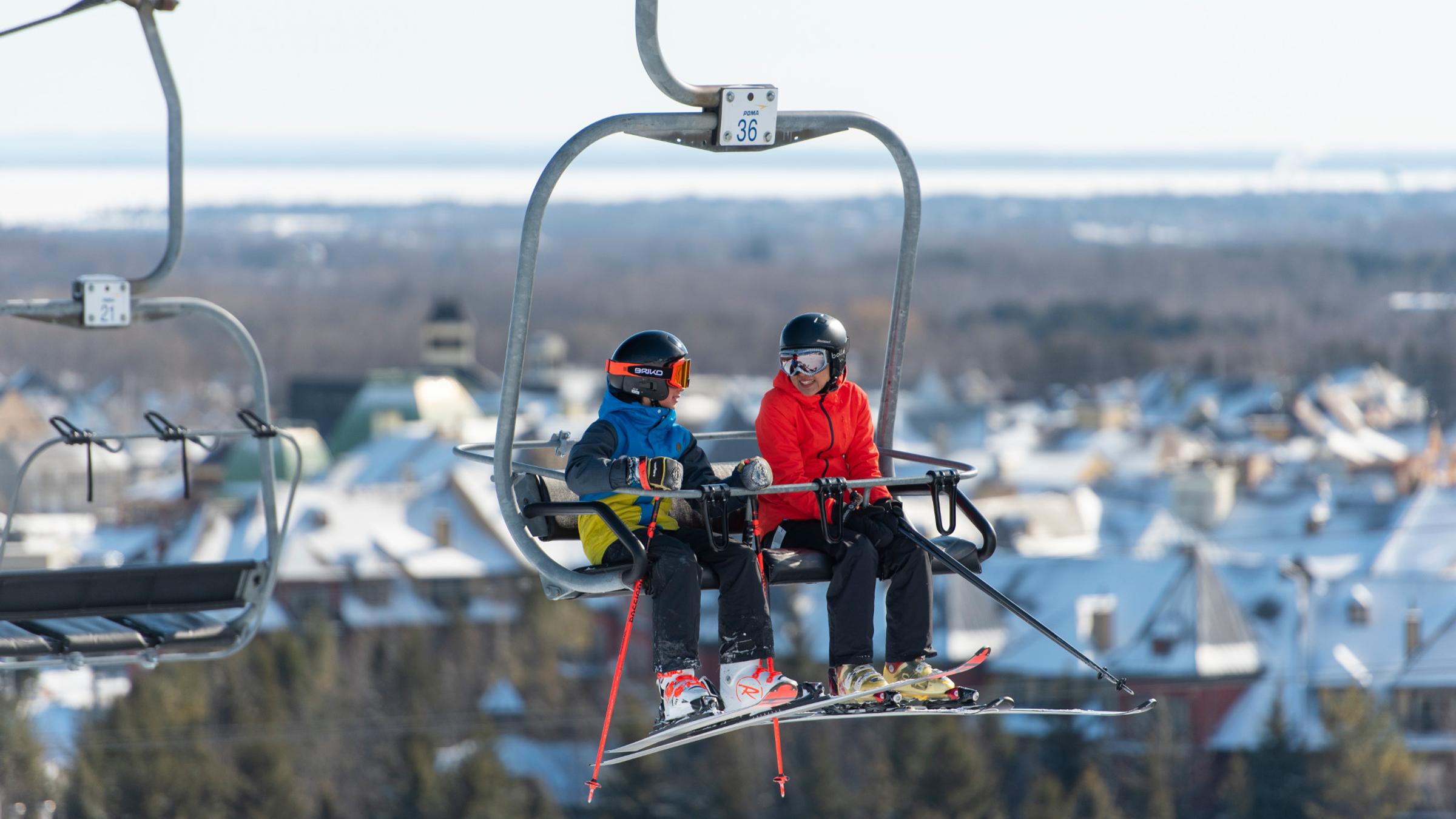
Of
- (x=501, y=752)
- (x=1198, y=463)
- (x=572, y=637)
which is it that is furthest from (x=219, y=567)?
(x=1198, y=463)

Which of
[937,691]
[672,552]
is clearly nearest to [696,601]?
[672,552]

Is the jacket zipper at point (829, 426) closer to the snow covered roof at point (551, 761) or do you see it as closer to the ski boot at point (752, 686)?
the ski boot at point (752, 686)

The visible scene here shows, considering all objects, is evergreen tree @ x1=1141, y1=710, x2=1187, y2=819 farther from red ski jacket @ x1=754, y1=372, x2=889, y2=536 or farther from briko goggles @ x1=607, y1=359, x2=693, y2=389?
briko goggles @ x1=607, y1=359, x2=693, y2=389

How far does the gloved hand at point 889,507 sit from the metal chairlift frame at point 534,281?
4.5 inches

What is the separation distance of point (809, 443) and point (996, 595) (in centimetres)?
125

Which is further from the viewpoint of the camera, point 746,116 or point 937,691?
point 937,691

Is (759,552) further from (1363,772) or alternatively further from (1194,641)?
(1363,772)

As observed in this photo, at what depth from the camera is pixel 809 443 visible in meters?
8.15

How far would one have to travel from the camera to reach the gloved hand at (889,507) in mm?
7992

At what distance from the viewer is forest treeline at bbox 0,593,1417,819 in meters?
62.8

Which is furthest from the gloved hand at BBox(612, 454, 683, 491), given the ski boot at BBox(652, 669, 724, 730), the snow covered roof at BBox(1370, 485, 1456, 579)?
the snow covered roof at BBox(1370, 485, 1456, 579)

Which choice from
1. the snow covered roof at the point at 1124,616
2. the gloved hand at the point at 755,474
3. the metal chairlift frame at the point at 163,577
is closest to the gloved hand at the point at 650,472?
the gloved hand at the point at 755,474

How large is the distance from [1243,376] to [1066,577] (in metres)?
105

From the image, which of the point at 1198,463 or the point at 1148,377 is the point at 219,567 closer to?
the point at 1198,463
